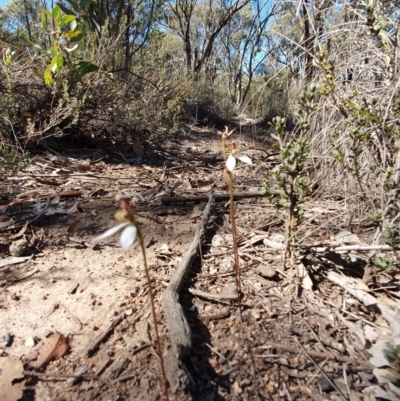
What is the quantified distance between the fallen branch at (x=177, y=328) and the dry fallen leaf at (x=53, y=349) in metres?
0.42

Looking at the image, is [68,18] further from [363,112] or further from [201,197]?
[363,112]

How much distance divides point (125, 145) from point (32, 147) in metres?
1.16

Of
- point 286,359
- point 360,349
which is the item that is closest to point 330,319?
point 360,349

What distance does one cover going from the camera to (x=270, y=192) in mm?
1628

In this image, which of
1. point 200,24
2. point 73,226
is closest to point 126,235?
point 73,226

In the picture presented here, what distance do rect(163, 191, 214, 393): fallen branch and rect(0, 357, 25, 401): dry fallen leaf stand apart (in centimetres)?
52

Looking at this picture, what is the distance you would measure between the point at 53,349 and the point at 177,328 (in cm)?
49

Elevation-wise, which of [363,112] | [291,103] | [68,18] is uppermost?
[68,18]

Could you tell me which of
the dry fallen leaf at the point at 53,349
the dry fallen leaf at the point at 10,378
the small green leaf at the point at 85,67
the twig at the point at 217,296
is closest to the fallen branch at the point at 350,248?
the twig at the point at 217,296

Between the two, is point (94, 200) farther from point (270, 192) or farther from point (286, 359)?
point (286, 359)

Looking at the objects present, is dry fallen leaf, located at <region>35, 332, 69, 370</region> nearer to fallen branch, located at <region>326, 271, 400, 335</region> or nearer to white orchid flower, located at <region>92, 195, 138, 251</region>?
white orchid flower, located at <region>92, 195, 138, 251</region>

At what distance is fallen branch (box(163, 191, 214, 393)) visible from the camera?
1158 mm

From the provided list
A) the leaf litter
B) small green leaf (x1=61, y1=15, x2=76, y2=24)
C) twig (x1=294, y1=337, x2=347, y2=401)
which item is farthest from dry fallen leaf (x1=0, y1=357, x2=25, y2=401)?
small green leaf (x1=61, y1=15, x2=76, y2=24)

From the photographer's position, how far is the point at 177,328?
1336 mm
